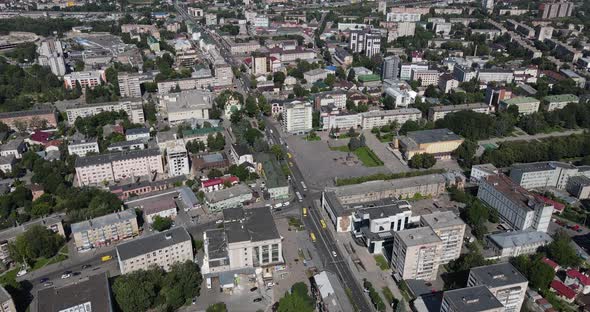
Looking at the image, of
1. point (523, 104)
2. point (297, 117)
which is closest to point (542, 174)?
point (523, 104)

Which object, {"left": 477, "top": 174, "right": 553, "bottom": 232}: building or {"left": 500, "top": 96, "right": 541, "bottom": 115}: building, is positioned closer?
{"left": 477, "top": 174, "right": 553, "bottom": 232}: building

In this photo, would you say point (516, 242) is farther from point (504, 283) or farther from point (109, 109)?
point (109, 109)

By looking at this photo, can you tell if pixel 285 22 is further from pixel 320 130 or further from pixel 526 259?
pixel 526 259

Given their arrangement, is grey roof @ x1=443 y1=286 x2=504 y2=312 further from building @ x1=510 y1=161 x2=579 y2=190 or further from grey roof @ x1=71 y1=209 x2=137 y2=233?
grey roof @ x1=71 y1=209 x2=137 y2=233

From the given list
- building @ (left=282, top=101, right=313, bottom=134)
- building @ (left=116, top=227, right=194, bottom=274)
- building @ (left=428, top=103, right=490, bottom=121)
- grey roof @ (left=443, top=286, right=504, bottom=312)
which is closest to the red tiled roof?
grey roof @ (left=443, top=286, right=504, bottom=312)

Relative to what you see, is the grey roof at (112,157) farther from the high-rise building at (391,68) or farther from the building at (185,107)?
the high-rise building at (391,68)

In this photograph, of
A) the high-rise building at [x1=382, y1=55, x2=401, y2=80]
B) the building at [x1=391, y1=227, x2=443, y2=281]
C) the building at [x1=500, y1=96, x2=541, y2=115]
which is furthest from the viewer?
the high-rise building at [x1=382, y1=55, x2=401, y2=80]
